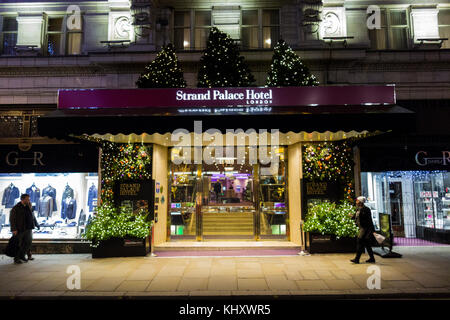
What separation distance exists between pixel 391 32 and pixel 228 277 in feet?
39.0

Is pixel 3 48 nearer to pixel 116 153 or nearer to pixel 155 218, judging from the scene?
pixel 116 153

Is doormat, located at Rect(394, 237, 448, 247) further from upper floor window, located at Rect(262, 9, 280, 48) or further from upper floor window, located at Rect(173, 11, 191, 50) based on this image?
upper floor window, located at Rect(173, 11, 191, 50)

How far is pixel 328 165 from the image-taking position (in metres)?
10.7

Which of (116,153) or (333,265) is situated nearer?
(333,265)

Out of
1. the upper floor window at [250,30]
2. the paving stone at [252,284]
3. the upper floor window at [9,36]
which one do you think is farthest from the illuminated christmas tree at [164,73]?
the paving stone at [252,284]

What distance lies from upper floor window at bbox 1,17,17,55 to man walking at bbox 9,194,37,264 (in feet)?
23.3

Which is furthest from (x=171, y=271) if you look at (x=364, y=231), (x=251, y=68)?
(x=251, y=68)

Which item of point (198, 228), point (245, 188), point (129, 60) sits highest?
point (129, 60)

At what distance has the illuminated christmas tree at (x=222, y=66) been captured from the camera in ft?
34.3

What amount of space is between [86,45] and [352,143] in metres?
11.1

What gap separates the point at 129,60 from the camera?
1172cm

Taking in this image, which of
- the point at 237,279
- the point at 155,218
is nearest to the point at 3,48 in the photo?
the point at 155,218

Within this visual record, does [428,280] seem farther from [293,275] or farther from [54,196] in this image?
[54,196]
